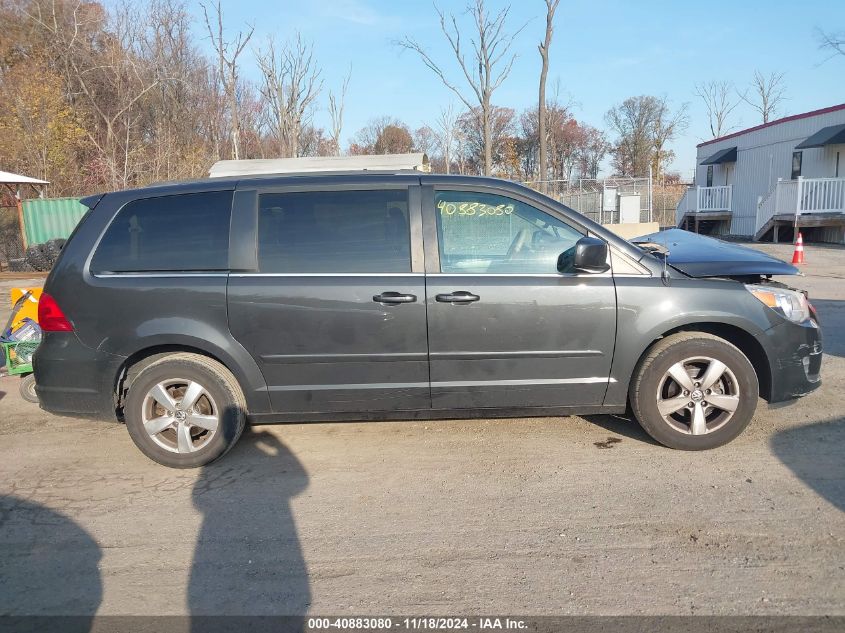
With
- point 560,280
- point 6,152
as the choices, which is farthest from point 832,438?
point 6,152

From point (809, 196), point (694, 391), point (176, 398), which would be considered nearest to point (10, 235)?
point (176, 398)

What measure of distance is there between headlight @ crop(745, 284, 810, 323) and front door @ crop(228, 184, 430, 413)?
226cm

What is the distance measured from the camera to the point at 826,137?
68.2ft

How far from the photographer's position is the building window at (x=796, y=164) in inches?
916

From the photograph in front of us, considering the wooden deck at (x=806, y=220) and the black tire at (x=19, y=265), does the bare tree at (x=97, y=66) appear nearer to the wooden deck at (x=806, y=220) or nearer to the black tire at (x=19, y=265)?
the black tire at (x=19, y=265)

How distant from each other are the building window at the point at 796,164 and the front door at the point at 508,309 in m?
24.5

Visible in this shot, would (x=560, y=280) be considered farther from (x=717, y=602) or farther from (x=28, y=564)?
(x=28, y=564)

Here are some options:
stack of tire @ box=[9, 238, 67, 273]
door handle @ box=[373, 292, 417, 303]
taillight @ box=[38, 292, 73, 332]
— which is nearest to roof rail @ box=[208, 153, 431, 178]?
taillight @ box=[38, 292, 73, 332]

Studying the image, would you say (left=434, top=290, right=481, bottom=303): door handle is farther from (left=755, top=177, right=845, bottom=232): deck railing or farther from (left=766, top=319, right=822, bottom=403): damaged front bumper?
(left=755, top=177, right=845, bottom=232): deck railing

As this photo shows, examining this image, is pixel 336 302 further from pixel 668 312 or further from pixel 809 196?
pixel 809 196

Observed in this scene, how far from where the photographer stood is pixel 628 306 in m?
3.76

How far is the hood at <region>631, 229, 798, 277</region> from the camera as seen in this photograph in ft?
13.0

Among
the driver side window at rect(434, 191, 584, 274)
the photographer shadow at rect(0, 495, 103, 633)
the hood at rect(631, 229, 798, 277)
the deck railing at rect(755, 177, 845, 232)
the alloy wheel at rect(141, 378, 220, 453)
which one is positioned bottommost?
the photographer shadow at rect(0, 495, 103, 633)

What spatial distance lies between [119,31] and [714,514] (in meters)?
34.9
